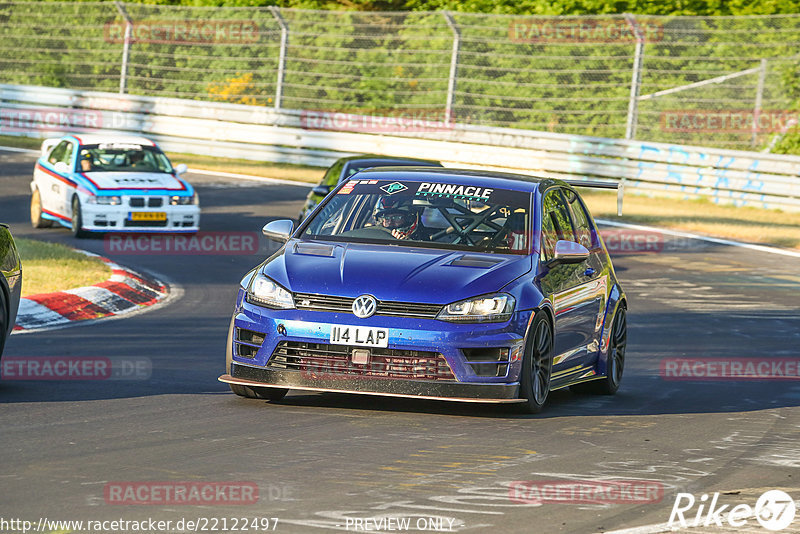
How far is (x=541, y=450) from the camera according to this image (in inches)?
312

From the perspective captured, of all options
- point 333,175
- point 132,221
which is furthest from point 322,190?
point 132,221

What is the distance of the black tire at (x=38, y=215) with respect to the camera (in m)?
21.3

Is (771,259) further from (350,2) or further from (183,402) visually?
(350,2)

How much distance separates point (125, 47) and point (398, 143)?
24.7 feet

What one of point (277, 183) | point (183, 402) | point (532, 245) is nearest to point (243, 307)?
point (183, 402)

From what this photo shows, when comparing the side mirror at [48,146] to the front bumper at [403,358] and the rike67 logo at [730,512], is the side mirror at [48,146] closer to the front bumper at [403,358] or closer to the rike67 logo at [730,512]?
the front bumper at [403,358]

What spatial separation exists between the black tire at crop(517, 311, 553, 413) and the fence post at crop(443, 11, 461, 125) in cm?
2186

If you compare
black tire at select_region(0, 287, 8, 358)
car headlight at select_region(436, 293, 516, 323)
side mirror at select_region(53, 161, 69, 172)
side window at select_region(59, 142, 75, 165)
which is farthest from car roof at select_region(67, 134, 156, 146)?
car headlight at select_region(436, 293, 516, 323)

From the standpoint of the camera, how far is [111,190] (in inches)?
795

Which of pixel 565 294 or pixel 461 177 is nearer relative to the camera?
pixel 565 294

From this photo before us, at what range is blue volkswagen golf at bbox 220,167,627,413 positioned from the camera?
8594 mm

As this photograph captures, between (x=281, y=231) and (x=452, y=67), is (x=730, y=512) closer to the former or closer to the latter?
(x=281, y=231)

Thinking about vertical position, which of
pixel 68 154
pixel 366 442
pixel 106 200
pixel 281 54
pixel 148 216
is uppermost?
pixel 281 54

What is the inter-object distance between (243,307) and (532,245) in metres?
1.94
